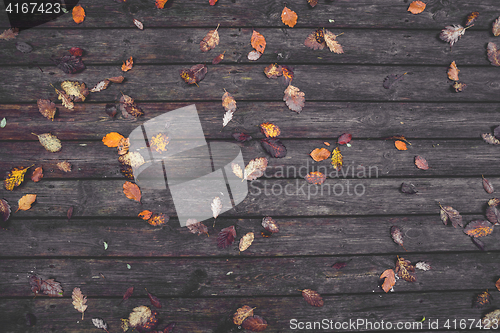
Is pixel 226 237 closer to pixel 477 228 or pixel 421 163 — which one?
pixel 421 163

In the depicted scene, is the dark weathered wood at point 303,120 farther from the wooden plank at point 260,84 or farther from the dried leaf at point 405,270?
the dried leaf at point 405,270

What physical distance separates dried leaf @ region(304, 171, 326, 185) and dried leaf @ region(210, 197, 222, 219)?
2.14ft

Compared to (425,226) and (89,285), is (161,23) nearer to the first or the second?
(89,285)

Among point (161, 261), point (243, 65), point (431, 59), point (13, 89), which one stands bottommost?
point (161, 261)

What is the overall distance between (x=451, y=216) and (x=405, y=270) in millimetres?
528

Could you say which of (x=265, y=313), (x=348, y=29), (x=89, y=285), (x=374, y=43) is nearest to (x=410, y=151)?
(x=374, y=43)

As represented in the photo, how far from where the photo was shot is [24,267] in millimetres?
1680

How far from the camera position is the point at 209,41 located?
1.70 meters

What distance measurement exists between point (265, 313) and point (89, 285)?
1.28 meters

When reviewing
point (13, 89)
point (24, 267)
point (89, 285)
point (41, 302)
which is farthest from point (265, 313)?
point (13, 89)

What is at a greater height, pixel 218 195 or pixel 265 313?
pixel 218 195

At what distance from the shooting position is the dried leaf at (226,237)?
169 centimetres

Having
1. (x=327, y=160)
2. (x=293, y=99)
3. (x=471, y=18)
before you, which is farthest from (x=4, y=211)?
(x=471, y=18)

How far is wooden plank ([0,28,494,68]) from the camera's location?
66.9 inches
